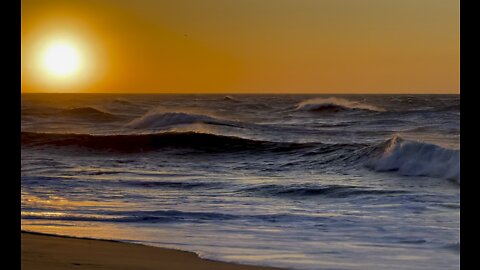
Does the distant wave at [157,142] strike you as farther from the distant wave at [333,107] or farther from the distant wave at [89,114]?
the distant wave at [333,107]

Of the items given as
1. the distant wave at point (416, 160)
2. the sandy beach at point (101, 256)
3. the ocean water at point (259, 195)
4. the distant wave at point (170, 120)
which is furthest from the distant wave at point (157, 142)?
the sandy beach at point (101, 256)

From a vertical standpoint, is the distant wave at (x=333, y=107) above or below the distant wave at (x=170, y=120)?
above

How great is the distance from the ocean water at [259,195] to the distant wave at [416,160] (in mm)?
44

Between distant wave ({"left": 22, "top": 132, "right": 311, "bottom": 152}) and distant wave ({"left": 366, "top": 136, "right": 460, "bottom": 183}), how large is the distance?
4162 millimetres

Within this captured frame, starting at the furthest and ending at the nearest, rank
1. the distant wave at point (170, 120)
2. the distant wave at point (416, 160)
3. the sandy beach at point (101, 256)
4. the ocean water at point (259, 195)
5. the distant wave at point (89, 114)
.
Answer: the distant wave at point (89, 114), the distant wave at point (170, 120), the distant wave at point (416, 160), the ocean water at point (259, 195), the sandy beach at point (101, 256)

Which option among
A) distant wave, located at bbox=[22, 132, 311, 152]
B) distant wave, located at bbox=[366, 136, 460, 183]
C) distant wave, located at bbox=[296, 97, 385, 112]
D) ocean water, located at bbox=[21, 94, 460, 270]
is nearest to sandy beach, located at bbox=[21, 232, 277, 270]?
ocean water, located at bbox=[21, 94, 460, 270]

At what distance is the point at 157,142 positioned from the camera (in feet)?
75.2

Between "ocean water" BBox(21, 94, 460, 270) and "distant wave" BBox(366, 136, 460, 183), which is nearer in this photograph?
"ocean water" BBox(21, 94, 460, 270)

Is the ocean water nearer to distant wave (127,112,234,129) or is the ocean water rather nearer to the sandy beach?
the sandy beach

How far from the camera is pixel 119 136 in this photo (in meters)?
24.6

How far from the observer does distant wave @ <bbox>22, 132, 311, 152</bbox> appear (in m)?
20.9

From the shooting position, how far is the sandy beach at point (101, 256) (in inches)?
193

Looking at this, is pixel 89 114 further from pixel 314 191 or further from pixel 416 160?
pixel 314 191
